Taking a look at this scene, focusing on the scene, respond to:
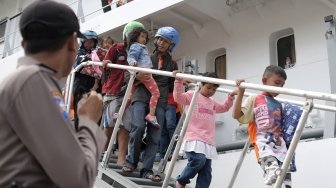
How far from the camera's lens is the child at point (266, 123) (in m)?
2.55

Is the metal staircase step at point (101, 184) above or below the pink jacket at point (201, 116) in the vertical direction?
below

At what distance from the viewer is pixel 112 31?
271 inches

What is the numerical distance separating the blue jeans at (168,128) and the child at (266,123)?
1.62 meters

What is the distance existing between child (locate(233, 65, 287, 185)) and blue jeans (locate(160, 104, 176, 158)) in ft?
5.32

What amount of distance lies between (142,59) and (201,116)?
715 millimetres

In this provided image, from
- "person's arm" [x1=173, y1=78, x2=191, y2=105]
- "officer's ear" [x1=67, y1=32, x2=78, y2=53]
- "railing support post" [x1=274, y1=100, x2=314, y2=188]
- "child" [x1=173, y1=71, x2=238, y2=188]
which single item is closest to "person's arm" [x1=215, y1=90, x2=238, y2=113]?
"child" [x1=173, y1=71, x2=238, y2=188]

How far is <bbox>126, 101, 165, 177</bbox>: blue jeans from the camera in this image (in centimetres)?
349

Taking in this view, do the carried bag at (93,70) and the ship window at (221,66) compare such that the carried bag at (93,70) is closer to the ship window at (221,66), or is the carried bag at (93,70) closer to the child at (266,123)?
the child at (266,123)

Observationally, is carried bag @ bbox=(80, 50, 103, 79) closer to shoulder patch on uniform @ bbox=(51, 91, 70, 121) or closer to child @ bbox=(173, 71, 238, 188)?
child @ bbox=(173, 71, 238, 188)

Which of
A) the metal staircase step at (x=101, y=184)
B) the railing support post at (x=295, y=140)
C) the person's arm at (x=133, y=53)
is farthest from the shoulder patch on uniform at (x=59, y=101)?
the person's arm at (x=133, y=53)

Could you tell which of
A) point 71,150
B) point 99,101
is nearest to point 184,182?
point 99,101

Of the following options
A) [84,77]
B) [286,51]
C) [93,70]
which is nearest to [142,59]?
[93,70]

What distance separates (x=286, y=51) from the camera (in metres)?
5.73

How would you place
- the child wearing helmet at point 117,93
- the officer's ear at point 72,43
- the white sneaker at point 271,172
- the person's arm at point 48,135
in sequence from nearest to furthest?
the person's arm at point 48,135
the officer's ear at point 72,43
the white sneaker at point 271,172
the child wearing helmet at point 117,93
